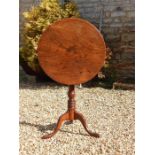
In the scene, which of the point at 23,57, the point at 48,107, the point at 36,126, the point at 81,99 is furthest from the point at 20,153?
the point at 23,57

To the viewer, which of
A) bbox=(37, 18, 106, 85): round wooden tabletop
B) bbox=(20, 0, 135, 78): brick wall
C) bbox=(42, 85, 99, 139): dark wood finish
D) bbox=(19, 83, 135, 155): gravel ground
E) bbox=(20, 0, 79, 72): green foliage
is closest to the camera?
bbox=(19, 83, 135, 155): gravel ground

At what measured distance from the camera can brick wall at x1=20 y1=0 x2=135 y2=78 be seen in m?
6.49

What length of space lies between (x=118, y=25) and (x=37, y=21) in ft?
4.77

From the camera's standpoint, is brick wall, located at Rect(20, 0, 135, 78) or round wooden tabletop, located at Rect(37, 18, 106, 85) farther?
brick wall, located at Rect(20, 0, 135, 78)

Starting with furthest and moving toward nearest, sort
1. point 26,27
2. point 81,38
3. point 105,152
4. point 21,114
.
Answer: point 26,27
point 21,114
point 81,38
point 105,152

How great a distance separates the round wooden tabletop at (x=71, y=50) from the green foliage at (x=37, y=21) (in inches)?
94.9

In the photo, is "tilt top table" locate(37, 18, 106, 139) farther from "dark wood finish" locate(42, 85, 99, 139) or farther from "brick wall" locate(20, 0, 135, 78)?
"brick wall" locate(20, 0, 135, 78)

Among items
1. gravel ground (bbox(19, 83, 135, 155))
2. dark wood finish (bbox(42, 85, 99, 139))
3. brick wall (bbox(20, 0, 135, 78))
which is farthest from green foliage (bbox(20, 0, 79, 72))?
dark wood finish (bbox(42, 85, 99, 139))

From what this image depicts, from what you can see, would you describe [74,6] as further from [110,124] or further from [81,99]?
[110,124]

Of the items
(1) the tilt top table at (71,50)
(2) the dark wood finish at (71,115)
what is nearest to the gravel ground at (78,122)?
(2) the dark wood finish at (71,115)

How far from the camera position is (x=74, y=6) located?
21.7 ft

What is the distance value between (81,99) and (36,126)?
1.46 metres

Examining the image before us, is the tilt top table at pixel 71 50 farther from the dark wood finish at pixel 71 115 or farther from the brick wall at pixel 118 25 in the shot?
the brick wall at pixel 118 25

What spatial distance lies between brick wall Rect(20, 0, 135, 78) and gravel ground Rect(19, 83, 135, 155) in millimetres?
697
